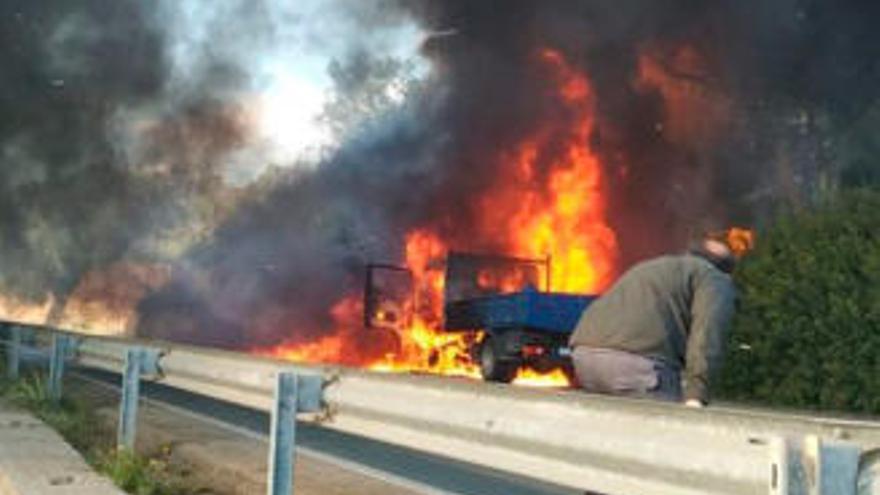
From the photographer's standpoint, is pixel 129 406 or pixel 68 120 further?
pixel 68 120

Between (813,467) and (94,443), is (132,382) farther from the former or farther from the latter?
(813,467)

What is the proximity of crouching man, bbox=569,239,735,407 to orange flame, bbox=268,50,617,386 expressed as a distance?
26.0 metres

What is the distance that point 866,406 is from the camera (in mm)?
18281

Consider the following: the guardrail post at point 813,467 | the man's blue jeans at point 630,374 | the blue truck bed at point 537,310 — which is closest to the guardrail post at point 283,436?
the man's blue jeans at point 630,374

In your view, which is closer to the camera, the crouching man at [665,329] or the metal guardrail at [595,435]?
the metal guardrail at [595,435]

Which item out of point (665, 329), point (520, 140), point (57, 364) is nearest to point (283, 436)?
point (665, 329)

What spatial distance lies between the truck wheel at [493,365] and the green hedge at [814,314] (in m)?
4.07

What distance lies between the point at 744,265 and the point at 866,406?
3.47m

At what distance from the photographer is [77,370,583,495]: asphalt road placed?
8.20 metres

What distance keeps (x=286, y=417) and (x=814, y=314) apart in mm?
14775

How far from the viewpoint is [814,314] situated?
63.5 feet

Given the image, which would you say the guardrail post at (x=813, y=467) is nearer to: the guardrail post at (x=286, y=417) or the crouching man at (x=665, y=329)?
the guardrail post at (x=286, y=417)

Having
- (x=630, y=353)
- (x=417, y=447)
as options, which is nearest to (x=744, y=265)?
(x=630, y=353)

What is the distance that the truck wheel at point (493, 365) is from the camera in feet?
78.2
